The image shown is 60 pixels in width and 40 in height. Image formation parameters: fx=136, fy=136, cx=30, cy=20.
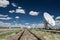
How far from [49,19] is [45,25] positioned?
177 inches

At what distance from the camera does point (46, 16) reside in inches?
2041

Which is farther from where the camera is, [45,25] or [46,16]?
[45,25]

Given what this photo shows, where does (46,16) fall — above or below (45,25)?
above

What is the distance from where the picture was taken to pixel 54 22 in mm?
53562

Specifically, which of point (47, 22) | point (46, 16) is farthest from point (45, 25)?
point (46, 16)

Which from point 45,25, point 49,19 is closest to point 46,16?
point 49,19

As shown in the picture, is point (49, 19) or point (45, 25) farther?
point (45, 25)

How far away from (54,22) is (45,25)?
179 inches

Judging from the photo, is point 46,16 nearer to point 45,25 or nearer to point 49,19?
point 49,19

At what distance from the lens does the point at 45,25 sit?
185ft

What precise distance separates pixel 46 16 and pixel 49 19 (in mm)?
2065

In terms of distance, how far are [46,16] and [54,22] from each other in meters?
4.43

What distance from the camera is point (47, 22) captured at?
54.7m

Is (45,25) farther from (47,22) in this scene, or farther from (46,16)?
(46,16)
